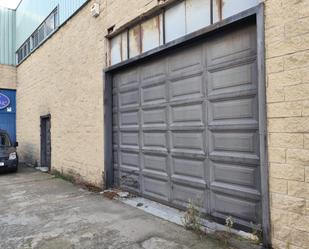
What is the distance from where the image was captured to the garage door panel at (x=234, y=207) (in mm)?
4121

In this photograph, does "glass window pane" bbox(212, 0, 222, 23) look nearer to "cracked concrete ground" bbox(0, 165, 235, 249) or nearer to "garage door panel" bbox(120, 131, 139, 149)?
"garage door panel" bbox(120, 131, 139, 149)

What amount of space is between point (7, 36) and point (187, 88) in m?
15.3

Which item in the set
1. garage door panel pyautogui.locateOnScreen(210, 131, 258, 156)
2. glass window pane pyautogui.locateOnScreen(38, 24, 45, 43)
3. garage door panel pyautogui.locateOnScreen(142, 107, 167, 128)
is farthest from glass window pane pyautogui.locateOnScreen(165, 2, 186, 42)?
glass window pane pyautogui.locateOnScreen(38, 24, 45, 43)

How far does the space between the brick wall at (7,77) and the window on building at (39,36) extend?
0.63 m

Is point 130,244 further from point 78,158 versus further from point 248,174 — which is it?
point 78,158

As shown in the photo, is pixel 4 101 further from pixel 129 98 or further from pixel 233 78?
pixel 233 78

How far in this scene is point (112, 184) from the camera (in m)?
7.29

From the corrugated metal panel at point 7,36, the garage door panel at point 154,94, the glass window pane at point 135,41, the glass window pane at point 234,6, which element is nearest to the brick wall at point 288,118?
the glass window pane at point 234,6

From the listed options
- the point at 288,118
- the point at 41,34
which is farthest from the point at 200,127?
the point at 41,34

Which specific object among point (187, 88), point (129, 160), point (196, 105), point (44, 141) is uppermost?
point (187, 88)

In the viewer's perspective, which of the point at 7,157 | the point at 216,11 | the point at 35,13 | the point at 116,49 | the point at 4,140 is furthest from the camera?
the point at 35,13

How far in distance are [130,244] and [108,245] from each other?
301 mm

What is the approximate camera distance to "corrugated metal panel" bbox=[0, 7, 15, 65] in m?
16.4

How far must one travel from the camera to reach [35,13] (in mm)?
13461
